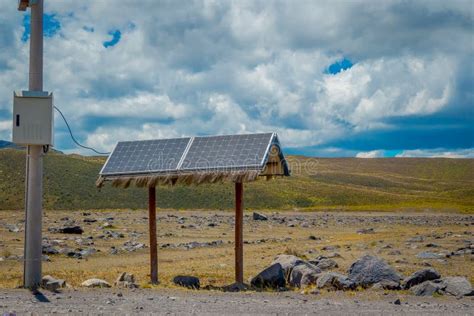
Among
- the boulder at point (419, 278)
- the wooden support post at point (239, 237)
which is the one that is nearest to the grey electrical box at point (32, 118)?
the wooden support post at point (239, 237)

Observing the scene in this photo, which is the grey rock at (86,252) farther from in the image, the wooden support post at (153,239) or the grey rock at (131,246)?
the wooden support post at (153,239)

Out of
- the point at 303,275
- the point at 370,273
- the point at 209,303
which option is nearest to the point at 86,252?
the point at 303,275

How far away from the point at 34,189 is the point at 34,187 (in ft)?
0.16

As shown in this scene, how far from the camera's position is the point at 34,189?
53.1 ft

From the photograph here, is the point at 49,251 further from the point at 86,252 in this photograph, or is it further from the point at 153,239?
the point at 153,239

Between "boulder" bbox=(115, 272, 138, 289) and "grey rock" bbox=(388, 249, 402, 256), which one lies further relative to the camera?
"grey rock" bbox=(388, 249, 402, 256)

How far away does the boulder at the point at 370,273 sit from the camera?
16.5 meters

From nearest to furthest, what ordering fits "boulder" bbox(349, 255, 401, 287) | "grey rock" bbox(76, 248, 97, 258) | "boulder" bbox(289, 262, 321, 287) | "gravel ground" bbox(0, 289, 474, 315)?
"gravel ground" bbox(0, 289, 474, 315) < "boulder" bbox(349, 255, 401, 287) < "boulder" bbox(289, 262, 321, 287) < "grey rock" bbox(76, 248, 97, 258)

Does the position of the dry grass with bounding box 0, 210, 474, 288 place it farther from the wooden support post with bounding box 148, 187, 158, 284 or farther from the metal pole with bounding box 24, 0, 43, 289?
the metal pole with bounding box 24, 0, 43, 289

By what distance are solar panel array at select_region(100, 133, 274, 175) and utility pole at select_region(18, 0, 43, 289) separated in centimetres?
241

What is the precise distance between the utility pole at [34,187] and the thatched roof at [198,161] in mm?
2177

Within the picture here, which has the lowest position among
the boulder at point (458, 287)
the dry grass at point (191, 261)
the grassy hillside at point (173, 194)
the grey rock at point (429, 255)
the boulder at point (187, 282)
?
the dry grass at point (191, 261)

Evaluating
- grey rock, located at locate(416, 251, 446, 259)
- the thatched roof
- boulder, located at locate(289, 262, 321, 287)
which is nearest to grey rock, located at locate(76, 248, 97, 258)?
the thatched roof

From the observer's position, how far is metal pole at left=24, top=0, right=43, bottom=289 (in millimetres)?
16062
